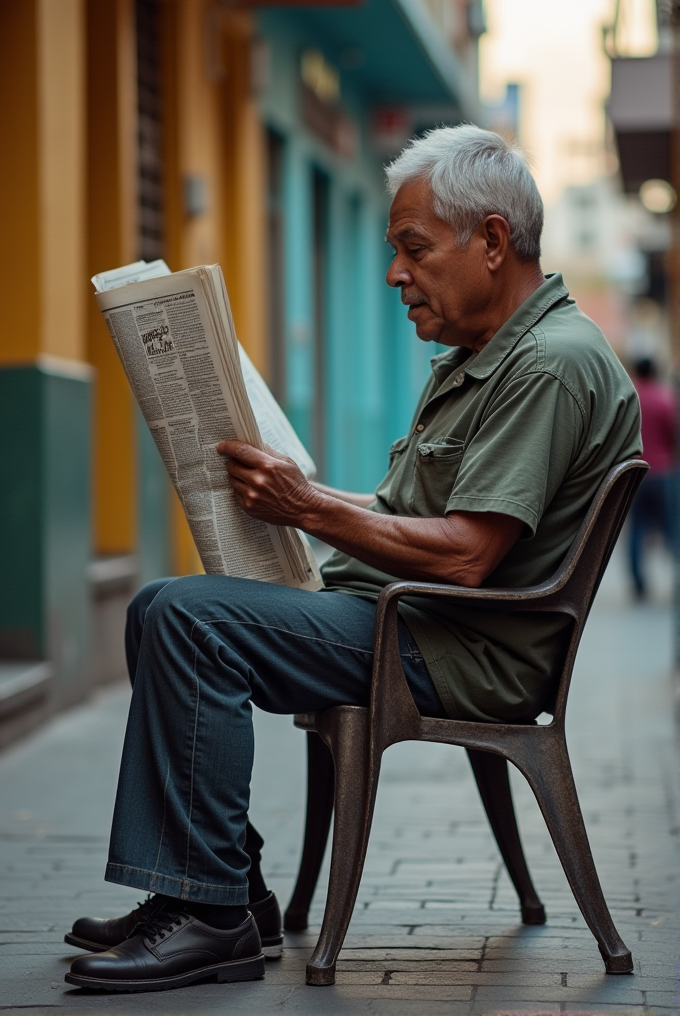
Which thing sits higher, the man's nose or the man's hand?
the man's nose

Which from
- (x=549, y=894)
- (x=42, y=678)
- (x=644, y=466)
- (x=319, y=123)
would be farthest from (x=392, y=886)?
(x=319, y=123)

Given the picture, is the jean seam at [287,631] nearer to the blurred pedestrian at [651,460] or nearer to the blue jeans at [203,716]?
the blue jeans at [203,716]

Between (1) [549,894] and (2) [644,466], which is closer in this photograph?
(2) [644,466]

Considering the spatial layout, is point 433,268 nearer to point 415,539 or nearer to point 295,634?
point 415,539

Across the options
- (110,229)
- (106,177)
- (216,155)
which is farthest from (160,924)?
(216,155)

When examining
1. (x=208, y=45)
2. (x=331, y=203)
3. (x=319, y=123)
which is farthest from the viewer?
(x=331, y=203)

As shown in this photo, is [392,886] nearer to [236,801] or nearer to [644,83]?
[236,801]

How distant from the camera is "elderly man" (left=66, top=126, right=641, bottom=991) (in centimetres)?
296

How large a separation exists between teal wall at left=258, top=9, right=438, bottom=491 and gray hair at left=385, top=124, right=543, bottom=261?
8553mm

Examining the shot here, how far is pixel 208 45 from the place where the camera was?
958 centimetres

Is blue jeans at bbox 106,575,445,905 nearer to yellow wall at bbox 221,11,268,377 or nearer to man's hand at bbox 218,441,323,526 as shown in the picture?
man's hand at bbox 218,441,323,526

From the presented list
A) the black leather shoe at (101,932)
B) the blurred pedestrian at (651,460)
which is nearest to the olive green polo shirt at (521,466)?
the black leather shoe at (101,932)

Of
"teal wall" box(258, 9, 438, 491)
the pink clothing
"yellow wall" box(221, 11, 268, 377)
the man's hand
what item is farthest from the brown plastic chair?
the pink clothing

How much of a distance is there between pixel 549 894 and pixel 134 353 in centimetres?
173
